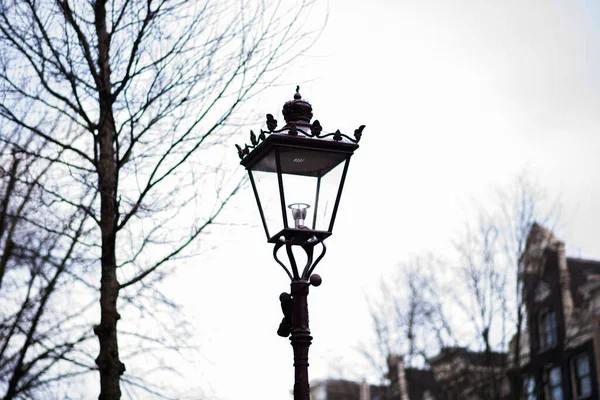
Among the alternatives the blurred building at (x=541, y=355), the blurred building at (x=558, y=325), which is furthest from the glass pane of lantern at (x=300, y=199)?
the blurred building at (x=558, y=325)

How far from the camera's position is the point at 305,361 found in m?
5.82

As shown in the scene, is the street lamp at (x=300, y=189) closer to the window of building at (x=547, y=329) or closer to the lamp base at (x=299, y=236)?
the lamp base at (x=299, y=236)

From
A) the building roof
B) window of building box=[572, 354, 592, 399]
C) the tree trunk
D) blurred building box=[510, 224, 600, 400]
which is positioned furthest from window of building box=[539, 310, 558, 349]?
the tree trunk

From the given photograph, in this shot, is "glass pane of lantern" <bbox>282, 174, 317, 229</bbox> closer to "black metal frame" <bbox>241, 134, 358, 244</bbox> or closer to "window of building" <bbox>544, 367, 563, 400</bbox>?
"black metal frame" <bbox>241, 134, 358, 244</bbox>

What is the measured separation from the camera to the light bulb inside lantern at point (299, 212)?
19.8 feet

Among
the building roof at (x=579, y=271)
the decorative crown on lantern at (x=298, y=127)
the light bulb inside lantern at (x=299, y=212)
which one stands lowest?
the light bulb inside lantern at (x=299, y=212)

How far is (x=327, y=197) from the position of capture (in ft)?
20.1

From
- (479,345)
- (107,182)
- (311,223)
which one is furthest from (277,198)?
(479,345)

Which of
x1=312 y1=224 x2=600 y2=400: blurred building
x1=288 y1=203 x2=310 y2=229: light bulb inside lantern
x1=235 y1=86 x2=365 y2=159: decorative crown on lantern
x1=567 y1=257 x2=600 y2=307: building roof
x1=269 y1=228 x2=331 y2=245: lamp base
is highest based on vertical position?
x1=567 y1=257 x2=600 y2=307: building roof

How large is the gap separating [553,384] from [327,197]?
26960mm

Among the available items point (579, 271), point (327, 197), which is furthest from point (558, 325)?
point (327, 197)

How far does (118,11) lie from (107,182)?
1.76 meters

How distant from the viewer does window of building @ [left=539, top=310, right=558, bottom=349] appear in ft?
102

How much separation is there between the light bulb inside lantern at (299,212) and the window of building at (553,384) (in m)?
26.3
